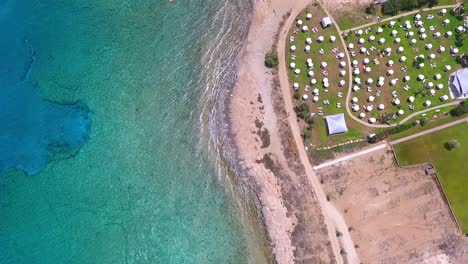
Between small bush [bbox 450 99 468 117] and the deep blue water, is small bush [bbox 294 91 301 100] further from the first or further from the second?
the deep blue water

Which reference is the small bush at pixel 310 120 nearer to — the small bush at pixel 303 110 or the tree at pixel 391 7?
the small bush at pixel 303 110

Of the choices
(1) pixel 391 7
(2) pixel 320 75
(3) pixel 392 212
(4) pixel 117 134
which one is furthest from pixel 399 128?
(4) pixel 117 134

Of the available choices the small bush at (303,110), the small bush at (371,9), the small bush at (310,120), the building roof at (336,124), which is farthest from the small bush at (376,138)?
the small bush at (371,9)

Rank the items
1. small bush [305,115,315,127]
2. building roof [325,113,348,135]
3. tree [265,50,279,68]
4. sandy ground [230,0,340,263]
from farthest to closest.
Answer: tree [265,50,279,68]
small bush [305,115,315,127]
building roof [325,113,348,135]
sandy ground [230,0,340,263]

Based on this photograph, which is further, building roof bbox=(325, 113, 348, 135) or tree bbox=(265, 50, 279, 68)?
tree bbox=(265, 50, 279, 68)

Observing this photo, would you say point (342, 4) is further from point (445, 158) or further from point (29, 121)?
point (29, 121)

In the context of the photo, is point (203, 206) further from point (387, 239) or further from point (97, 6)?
point (97, 6)

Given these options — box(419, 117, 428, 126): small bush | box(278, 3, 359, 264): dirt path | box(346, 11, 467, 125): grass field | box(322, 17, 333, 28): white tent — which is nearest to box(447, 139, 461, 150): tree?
box(419, 117, 428, 126): small bush
